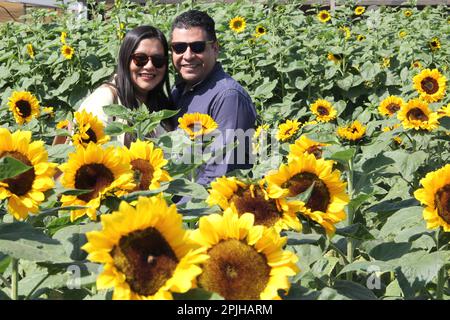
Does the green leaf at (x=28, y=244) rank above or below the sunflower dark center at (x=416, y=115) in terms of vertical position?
above

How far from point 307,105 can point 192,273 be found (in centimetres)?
493

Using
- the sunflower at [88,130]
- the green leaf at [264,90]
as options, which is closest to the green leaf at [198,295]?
the sunflower at [88,130]

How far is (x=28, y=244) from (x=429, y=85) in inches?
114

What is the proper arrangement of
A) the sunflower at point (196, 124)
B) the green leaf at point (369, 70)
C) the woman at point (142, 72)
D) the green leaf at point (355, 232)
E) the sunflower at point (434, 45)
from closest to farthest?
1. the green leaf at point (355, 232)
2. the sunflower at point (196, 124)
3. the woman at point (142, 72)
4. the green leaf at point (369, 70)
5. the sunflower at point (434, 45)

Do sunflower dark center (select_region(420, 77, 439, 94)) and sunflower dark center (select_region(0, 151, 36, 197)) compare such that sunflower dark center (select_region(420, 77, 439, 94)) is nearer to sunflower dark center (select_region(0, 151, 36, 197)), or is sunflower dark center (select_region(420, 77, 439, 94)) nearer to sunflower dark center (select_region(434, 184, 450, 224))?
sunflower dark center (select_region(434, 184, 450, 224))

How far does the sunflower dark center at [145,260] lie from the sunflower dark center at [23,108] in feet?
7.64

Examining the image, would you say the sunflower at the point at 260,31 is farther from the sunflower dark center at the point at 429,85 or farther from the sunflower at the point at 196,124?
the sunflower at the point at 196,124

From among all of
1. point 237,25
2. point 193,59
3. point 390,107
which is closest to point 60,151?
point 193,59

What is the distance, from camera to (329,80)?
19.4 ft

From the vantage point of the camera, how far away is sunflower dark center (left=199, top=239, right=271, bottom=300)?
1.05m

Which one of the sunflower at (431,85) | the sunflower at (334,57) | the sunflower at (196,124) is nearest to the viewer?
the sunflower at (196,124)

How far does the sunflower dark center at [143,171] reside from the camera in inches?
58.2

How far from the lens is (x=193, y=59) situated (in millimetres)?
3521

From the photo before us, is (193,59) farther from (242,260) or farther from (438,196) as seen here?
(242,260)
